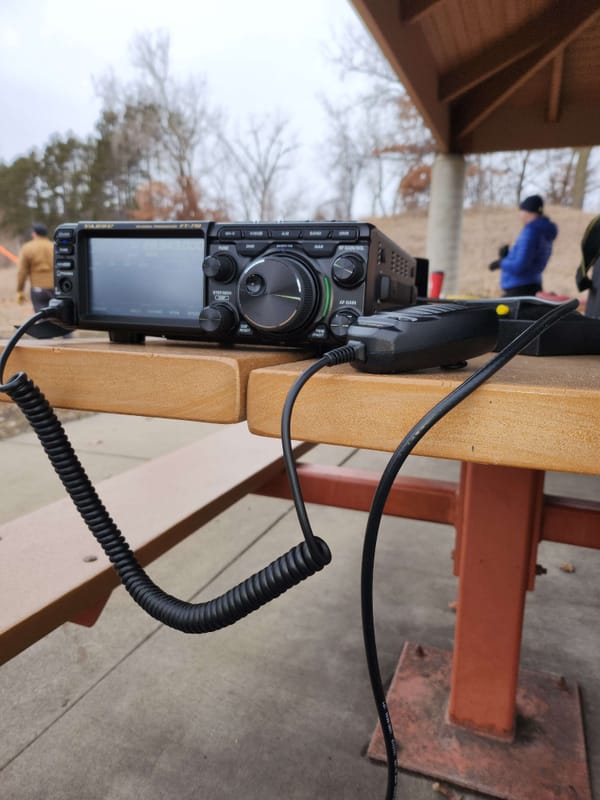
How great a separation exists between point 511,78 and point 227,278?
4792mm

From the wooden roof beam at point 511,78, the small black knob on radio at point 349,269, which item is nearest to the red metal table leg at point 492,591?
the small black knob on radio at point 349,269

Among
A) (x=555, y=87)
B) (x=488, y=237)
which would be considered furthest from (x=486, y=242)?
(x=555, y=87)

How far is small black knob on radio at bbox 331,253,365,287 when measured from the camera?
508mm

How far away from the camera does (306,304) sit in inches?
20.1

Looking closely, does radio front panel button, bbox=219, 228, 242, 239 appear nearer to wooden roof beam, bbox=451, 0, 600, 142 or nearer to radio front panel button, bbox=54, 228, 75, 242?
radio front panel button, bbox=54, 228, 75, 242

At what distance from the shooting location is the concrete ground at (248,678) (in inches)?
38.0

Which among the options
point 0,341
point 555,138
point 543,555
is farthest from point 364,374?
point 555,138

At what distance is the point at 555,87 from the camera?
14.5 ft

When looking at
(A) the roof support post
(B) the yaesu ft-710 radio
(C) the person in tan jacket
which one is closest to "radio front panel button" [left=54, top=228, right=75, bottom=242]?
(B) the yaesu ft-710 radio

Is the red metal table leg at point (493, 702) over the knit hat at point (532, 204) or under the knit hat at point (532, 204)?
under

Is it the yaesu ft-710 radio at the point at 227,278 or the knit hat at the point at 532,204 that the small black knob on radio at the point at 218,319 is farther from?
the knit hat at the point at 532,204

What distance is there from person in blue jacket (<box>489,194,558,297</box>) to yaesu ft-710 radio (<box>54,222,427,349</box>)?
11.4ft

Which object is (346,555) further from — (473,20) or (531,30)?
(531,30)

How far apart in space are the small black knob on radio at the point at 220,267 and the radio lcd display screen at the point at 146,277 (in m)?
0.03
